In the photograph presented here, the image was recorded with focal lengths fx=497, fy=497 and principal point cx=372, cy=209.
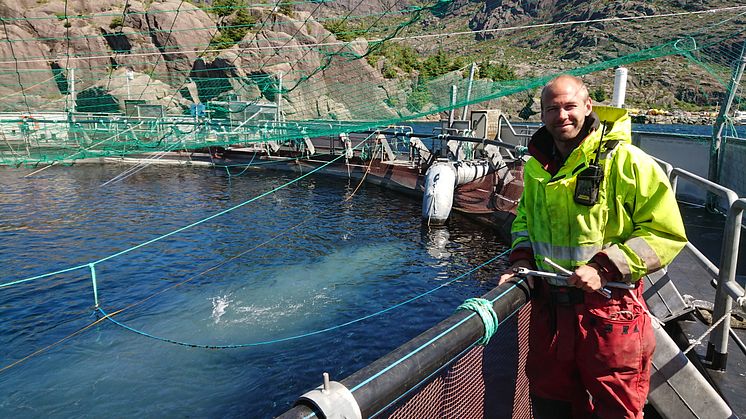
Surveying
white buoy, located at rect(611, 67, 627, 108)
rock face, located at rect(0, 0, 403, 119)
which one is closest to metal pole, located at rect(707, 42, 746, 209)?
white buoy, located at rect(611, 67, 627, 108)

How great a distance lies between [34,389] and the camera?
6531mm

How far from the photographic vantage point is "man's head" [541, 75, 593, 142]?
8.39 ft

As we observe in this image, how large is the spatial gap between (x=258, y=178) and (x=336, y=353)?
1981cm

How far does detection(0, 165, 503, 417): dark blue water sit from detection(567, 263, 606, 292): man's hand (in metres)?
4.84

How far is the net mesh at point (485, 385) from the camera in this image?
215cm

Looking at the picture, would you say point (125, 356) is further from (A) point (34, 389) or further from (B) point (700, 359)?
(B) point (700, 359)

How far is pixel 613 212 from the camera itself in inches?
98.6

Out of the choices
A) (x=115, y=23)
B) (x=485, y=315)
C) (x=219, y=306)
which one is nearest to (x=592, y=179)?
(x=485, y=315)

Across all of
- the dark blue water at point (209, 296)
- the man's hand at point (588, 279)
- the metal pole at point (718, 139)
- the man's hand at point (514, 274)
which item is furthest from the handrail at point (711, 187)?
the metal pole at point (718, 139)

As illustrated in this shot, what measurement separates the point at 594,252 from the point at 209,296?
27.8ft

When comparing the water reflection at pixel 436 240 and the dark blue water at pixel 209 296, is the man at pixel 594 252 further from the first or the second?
the water reflection at pixel 436 240

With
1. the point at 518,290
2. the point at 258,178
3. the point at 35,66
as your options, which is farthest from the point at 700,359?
the point at 35,66

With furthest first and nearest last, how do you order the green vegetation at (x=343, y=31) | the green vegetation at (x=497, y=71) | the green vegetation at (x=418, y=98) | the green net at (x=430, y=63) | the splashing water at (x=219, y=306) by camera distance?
the green vegetation at (x=497, y=71) → the green vegetation at (x=418, y=98) → the green vegetation at (x=343, y=31) → the green net at (x=430, y=63) → the splashing water at (x=219, y=306)

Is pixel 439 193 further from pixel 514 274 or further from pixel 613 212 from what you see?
pixel 613 212
